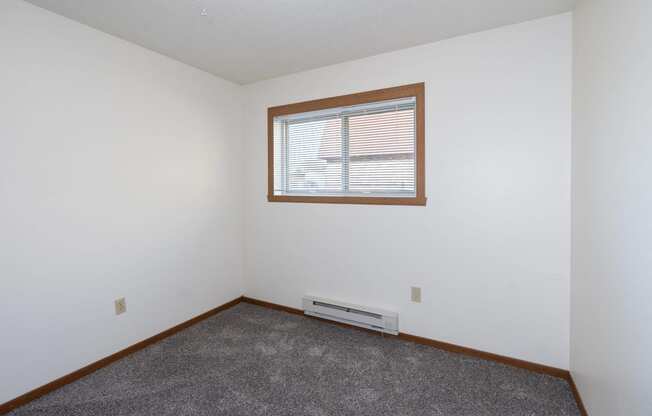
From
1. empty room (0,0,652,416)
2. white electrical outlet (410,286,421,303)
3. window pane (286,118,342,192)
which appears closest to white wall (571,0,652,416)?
empty room (0,0,652,416)

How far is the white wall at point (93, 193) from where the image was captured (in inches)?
75.4

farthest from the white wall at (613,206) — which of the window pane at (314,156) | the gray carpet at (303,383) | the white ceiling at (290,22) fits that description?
the window pane at (314,156)

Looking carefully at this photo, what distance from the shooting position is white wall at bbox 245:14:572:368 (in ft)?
7.10

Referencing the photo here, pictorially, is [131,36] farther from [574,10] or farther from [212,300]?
[574,10]

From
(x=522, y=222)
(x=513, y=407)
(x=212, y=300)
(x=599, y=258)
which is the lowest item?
(x=513, y=407)

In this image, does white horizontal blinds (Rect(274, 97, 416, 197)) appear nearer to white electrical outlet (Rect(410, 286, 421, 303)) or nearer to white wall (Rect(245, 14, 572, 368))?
white wall (Rect(245, 14, 572, 368))

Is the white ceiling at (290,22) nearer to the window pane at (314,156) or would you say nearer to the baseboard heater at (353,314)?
the window pane at (314,156)

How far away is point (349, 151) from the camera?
3.02 meters

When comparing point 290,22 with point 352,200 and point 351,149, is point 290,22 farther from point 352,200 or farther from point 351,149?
point 352,200

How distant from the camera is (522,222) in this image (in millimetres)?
2258

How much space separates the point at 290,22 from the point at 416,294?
91.8 inches

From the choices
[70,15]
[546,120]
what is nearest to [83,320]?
[70,15]

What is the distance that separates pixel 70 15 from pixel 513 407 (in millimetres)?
3771

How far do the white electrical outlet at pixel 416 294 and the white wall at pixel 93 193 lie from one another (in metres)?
2.03
